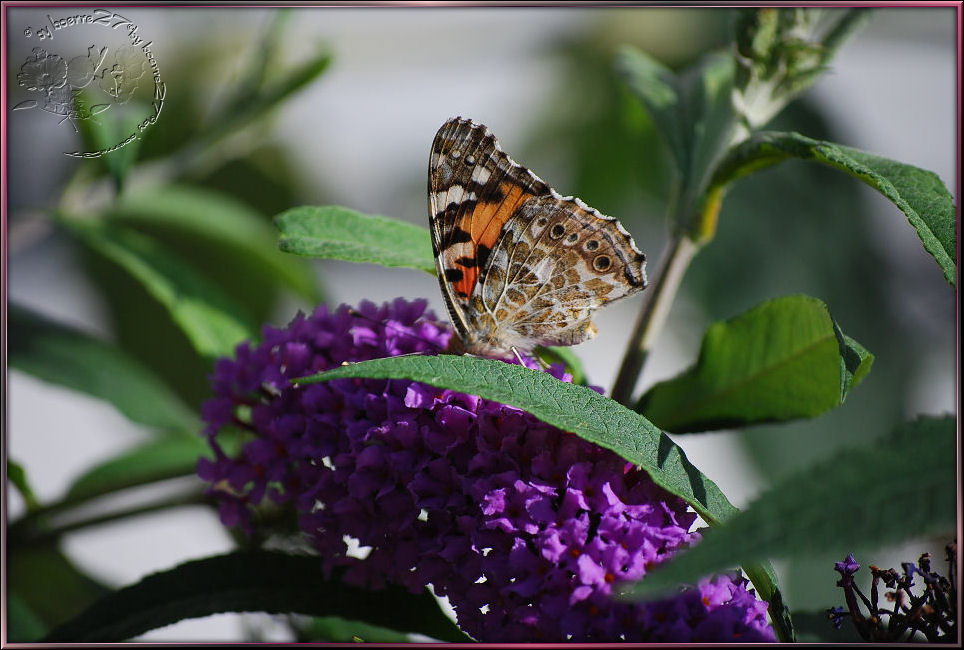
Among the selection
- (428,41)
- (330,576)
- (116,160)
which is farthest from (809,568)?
(428,41)

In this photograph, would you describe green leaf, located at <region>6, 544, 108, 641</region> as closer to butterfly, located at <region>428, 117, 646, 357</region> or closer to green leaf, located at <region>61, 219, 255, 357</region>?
A: green leaf, located at <region>61, 219, 255, 357</region>

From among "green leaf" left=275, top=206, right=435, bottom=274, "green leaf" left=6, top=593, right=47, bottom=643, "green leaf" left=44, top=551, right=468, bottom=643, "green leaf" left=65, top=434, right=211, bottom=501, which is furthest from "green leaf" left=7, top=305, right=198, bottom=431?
"green leaf" left=275, top=206, right=435, bottom=274

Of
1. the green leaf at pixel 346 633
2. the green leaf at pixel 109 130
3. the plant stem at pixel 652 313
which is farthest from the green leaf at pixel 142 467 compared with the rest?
the plant stem at pixel 652 313

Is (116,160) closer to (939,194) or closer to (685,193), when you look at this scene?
(685,193)

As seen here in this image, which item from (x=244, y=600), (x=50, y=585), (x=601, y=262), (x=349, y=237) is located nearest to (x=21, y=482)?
(x=50, y=585)

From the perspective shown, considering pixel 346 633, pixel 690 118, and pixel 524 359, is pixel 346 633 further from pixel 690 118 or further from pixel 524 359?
pixel 690 118

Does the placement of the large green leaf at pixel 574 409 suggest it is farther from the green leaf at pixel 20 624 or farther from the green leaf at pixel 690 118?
the green leaf at pixel 20 624
